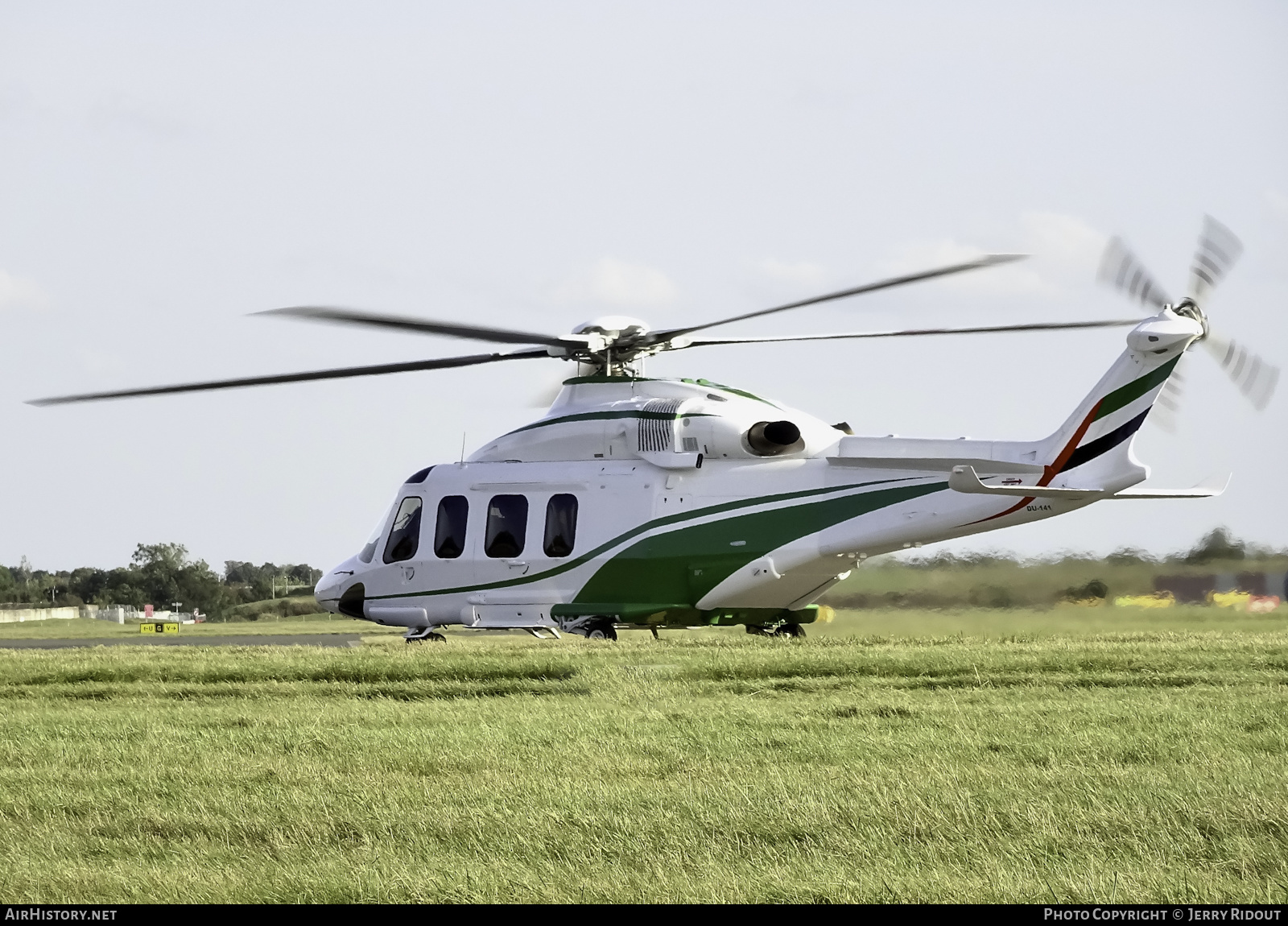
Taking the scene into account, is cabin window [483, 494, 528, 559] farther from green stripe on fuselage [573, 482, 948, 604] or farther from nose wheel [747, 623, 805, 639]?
nose wheel [747, 623, 805, 639]

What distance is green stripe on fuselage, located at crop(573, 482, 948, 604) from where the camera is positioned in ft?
66.6

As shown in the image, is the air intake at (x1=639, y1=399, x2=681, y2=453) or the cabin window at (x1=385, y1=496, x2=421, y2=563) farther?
the cabin window at (x1=385, y1=496, x2=421, y2=563)

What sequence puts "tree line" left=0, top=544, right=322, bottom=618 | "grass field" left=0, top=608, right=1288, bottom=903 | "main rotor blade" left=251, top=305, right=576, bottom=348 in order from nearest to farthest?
"grass field" left=0, top=608, right=1288, bottom=903, "main rotor blade" left=251, top=305, right=576, bottom=348, "tree line" left=0, top=544, right=322, bottom=618

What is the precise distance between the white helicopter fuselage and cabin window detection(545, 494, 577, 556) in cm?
2

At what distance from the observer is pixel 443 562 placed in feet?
75.4

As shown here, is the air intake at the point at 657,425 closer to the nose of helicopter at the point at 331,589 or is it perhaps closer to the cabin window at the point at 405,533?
the cabin window at the point at 405,533

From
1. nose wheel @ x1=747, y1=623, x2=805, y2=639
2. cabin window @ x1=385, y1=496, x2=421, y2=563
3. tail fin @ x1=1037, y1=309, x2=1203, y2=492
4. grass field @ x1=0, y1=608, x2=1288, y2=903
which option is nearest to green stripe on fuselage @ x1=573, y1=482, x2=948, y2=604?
nose wheel @ x1=747, y1=623, x2=805, y2=639

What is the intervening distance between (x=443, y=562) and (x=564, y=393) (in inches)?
124

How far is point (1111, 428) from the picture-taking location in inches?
744

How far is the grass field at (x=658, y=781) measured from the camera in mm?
6285

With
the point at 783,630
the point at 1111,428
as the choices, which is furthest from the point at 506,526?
the point at 1111,428

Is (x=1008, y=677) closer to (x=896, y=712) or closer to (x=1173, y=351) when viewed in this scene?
(x=896, y=712)

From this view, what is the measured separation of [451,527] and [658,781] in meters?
14.6
